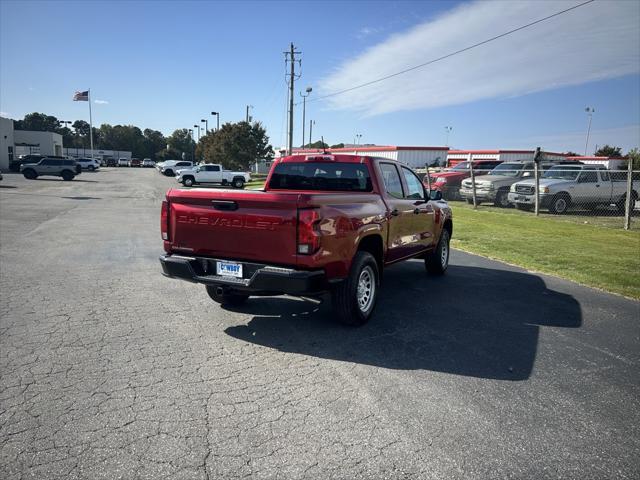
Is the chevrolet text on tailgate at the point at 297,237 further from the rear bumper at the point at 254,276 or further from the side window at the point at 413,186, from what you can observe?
the side window at the point at 413,186

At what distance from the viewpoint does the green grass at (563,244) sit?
26.3 feet

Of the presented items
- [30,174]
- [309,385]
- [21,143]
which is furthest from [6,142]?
[309,385]

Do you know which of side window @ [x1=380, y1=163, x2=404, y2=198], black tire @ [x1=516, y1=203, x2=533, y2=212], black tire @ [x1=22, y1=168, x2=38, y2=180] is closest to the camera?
side window @ [x1=380, y1=163, x2=404, y2=198]

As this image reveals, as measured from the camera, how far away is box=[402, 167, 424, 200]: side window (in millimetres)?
6707

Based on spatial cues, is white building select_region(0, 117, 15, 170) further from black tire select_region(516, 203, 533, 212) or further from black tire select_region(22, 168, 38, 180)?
black tire select_region(516, 203, 533, 212)

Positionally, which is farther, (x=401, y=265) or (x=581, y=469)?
(x=401, y=265)

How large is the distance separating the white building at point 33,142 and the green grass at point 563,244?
67023 mm

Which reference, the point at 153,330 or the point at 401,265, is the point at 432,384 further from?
the point at 401,265

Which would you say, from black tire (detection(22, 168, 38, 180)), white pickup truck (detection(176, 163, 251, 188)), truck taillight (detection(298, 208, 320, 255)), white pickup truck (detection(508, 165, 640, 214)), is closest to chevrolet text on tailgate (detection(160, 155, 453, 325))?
truck taillight (detection(298, 208, 320, 255))

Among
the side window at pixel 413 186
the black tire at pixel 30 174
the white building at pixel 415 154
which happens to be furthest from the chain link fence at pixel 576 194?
the black tire at pixel 30 174

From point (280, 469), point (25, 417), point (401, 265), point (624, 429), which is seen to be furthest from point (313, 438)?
point (401, 265)

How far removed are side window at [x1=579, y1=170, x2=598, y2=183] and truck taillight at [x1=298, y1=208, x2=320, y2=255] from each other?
16927mm

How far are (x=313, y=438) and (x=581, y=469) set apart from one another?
5.40 feet

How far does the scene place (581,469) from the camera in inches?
106
